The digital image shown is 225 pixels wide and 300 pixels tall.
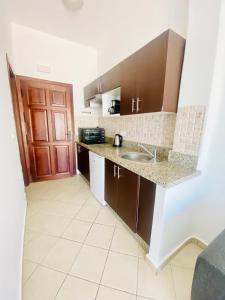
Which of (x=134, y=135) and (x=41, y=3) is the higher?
(x=41, y=3)

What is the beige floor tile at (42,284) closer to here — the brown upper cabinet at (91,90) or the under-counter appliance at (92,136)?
the under-counter appliance at (92,136)

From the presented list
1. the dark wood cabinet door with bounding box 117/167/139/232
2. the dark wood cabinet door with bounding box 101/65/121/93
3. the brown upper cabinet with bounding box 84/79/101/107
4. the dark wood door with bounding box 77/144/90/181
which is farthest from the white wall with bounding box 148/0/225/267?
the dark wood door with bounding box 77/144/90/181

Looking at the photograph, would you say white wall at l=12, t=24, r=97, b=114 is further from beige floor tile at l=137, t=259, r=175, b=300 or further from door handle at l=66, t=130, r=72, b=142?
beige floor tile at l=137, t=259, r=175, b=300

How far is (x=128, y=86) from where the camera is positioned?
5.53 ft

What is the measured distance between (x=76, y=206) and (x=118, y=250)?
3.07ft

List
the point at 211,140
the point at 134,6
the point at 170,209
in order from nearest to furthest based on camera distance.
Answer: the point at 170,209
the point at 211,140
the point at 134,6

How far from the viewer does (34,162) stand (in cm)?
278

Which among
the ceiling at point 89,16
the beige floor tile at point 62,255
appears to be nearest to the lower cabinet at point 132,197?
the beige floor tile at point 62,255

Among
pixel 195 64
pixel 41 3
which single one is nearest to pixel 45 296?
pixel 195 64

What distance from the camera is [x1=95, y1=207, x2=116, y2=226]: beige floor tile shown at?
5.81 ft

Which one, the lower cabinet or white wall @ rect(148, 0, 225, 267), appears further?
the lower cabinet

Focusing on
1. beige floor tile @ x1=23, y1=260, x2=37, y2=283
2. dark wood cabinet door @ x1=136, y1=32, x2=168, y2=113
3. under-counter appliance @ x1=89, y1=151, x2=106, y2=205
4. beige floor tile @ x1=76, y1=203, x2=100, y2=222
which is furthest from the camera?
under-counter appliance @ x1=89, y1=151, x2=106, y2=205

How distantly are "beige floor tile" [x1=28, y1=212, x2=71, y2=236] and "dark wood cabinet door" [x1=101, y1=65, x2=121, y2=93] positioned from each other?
1.92 metres

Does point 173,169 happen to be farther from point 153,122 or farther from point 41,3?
point 41,3
